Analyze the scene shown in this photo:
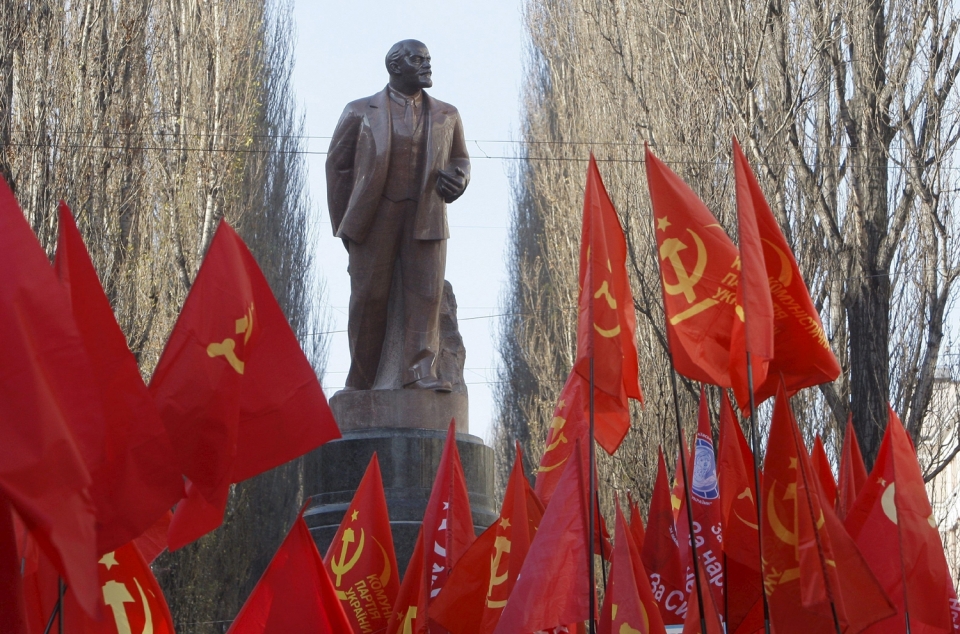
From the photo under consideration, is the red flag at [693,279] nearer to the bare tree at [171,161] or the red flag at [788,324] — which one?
the red flag at [788,324]

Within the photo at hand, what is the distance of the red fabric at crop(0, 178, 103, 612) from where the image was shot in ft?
9.02

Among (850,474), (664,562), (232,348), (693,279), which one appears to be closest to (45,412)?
→ (232,348)

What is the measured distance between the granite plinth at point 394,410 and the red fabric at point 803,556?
2677mm

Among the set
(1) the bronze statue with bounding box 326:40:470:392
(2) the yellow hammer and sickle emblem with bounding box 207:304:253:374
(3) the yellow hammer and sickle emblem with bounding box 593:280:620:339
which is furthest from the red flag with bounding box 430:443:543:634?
(1) the bronze statue with bounding box 326:40:470:392

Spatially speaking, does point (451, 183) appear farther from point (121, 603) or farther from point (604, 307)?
point (121, 603)

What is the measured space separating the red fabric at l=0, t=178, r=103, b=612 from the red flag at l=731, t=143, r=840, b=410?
95.6 inches

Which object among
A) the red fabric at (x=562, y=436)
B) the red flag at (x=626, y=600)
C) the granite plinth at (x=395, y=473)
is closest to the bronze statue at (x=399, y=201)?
the granite plinth at (x=395, y=473)

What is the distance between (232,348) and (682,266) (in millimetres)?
1625

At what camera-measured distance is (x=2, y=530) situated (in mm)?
3104

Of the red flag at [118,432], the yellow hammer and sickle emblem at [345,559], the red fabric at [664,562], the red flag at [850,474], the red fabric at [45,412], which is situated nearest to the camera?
the red fabric at [45,412]

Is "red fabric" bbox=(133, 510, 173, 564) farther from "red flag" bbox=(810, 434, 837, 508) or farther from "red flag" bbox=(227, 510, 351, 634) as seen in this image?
"red flag" bbox=(810, 434, 837, 508)

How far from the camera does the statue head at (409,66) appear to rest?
7102 millimetres

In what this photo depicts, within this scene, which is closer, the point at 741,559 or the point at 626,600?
the point at 626,600

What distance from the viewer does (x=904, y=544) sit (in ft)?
16.9
